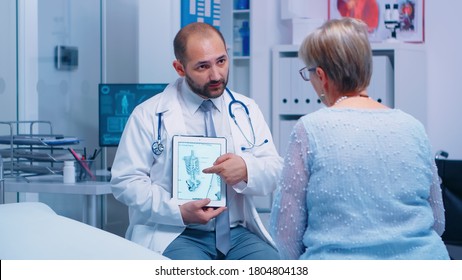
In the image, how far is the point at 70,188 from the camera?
2832 mm

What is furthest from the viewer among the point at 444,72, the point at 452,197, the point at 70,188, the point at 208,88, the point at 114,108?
the point at 444,72

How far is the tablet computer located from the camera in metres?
2.38

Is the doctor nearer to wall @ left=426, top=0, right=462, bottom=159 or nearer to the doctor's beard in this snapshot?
the doctor's beard

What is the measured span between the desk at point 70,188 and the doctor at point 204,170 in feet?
1.15

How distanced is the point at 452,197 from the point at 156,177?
154 centimetres

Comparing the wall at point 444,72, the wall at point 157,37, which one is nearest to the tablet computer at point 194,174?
the wall at point 157,37

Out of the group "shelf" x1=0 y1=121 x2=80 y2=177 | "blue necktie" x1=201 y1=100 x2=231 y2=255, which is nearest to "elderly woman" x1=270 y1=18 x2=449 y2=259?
"blue necktie" x1=201 y1=100 x2=231 y2=255

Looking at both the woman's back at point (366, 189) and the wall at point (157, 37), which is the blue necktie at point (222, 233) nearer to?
the woman's back at point (366, 189)

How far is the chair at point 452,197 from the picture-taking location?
129 inches

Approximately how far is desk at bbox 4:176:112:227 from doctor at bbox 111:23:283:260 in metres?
0.35

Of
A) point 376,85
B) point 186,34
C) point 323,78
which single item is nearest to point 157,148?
point 186,34

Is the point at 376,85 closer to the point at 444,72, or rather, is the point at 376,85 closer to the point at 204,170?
the point at 444,72

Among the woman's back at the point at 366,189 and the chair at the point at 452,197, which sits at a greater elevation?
the woman's back at the point at 366,189
